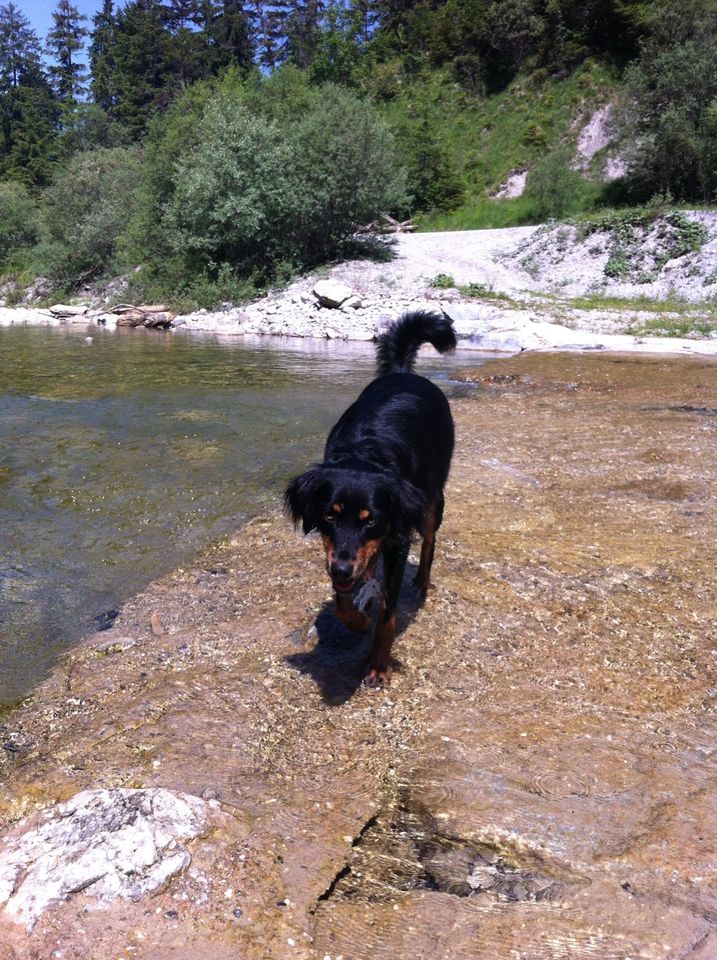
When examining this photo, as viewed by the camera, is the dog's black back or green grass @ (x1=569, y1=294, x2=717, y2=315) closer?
the dog's black back

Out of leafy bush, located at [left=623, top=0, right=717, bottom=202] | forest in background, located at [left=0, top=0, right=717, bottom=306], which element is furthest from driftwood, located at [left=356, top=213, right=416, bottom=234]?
leafy bush, located at [left=623, top=0, right=717, bottom=202]

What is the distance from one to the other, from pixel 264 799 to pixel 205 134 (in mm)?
37917

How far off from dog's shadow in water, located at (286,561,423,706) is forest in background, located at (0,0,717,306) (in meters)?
29.7

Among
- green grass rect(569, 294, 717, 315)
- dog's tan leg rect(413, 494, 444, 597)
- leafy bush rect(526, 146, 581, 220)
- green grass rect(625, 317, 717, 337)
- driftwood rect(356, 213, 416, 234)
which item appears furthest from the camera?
leafy bush rect(526, 146, 581, 220)

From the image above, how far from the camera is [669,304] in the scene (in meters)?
25.9

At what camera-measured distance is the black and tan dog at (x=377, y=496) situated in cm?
366

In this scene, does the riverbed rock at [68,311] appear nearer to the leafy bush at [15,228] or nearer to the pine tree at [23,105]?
the leafy bush at [15,228]

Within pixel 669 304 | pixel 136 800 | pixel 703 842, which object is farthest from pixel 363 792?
pixel 669 304

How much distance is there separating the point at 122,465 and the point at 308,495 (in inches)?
201

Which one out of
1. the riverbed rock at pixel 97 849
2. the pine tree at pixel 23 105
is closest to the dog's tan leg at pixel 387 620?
the riverbed rock at pixel 97 849

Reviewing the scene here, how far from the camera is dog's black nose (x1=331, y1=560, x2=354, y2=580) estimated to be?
3441 millimetres

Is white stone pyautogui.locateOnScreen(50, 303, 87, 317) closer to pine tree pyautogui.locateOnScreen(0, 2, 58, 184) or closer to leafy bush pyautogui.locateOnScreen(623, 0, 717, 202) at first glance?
leafy bush pyautogui.locateOnScreen(623, 0, 717, 202)

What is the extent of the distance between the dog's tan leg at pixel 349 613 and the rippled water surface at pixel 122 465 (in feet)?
5.50

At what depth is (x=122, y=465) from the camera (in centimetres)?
832
